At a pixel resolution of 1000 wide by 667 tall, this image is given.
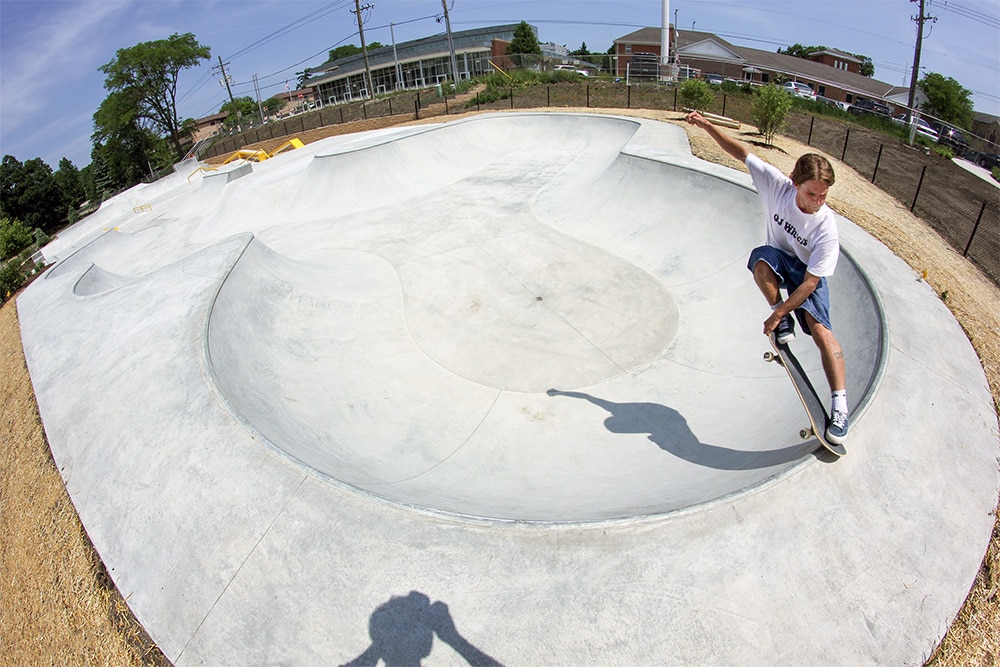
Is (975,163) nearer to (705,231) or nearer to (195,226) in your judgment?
(705,231)

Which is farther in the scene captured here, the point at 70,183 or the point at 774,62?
the point at 70,183

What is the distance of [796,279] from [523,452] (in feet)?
10.4

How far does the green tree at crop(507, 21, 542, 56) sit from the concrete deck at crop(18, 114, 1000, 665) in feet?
159

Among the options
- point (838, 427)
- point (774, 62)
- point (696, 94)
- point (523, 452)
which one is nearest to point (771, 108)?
point (696, 94)

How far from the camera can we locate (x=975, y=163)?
82.8 feet

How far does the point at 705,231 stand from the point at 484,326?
15.4 feet

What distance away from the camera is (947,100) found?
5166cm

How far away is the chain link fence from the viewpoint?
1219 centimetres

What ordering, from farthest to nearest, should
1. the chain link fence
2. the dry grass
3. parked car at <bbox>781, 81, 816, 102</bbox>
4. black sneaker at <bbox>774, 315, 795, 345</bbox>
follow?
parked car at <bbox>781, 81, 816, 102</bbox> < the chain link fence < black sneaker at <bbox>774, 315, 795, 345</bbox> < the dry grass

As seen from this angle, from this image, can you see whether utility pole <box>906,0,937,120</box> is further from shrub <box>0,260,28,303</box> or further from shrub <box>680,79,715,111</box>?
shrub <box>0,260,28,303</box>

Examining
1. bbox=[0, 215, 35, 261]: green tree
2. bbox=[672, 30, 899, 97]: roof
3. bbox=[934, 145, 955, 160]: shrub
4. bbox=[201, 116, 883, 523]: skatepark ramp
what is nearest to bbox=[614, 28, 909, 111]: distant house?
Result: bbox=[672, 30, 899, 97]: roof

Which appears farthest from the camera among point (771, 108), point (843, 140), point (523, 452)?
point (843, 140)

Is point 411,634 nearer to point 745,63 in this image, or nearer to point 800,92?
point 800,92

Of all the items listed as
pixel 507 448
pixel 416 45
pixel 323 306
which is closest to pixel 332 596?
pixel 507 448
